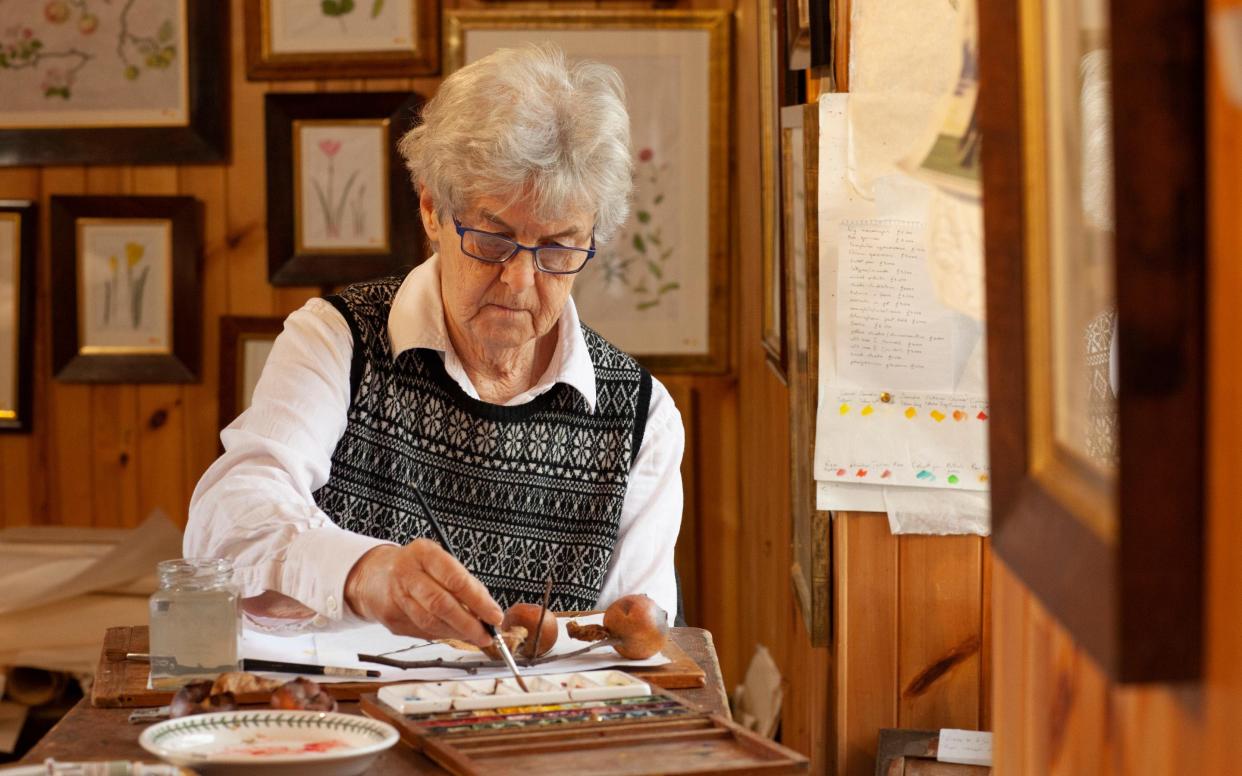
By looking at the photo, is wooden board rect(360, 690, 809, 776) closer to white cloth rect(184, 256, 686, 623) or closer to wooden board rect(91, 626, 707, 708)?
wooden board rect(91, 626, 707, 708)

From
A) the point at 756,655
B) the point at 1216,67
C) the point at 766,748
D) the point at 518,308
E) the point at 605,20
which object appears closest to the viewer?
the point at 1216,67

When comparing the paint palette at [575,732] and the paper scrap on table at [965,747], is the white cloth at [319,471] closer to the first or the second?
the paint palette at [575,732]

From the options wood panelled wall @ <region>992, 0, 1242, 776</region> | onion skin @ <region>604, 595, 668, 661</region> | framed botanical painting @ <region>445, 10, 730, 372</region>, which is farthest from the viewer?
framed botanical painting @ <region>445, 10, 730, 372</region>

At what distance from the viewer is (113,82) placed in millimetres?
3570

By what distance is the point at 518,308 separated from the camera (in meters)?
1.89

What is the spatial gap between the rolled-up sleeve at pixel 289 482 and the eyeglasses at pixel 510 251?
0.76 ft

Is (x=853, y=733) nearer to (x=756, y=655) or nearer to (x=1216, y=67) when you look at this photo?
(x=756, y=655)

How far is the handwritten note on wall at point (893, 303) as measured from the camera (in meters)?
1.92

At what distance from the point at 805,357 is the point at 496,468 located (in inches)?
18.3

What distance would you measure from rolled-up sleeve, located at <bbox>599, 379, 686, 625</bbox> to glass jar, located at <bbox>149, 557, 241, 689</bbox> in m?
0.71

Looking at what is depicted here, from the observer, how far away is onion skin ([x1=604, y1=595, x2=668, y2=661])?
142cm

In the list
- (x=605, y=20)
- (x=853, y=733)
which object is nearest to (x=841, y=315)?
(x=853, y=733)

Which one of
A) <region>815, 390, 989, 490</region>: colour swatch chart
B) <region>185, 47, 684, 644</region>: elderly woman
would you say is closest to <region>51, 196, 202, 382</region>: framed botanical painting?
<region>185, 47, 684, 644</region>: elderly woman

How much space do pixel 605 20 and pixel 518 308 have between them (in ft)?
5.90
